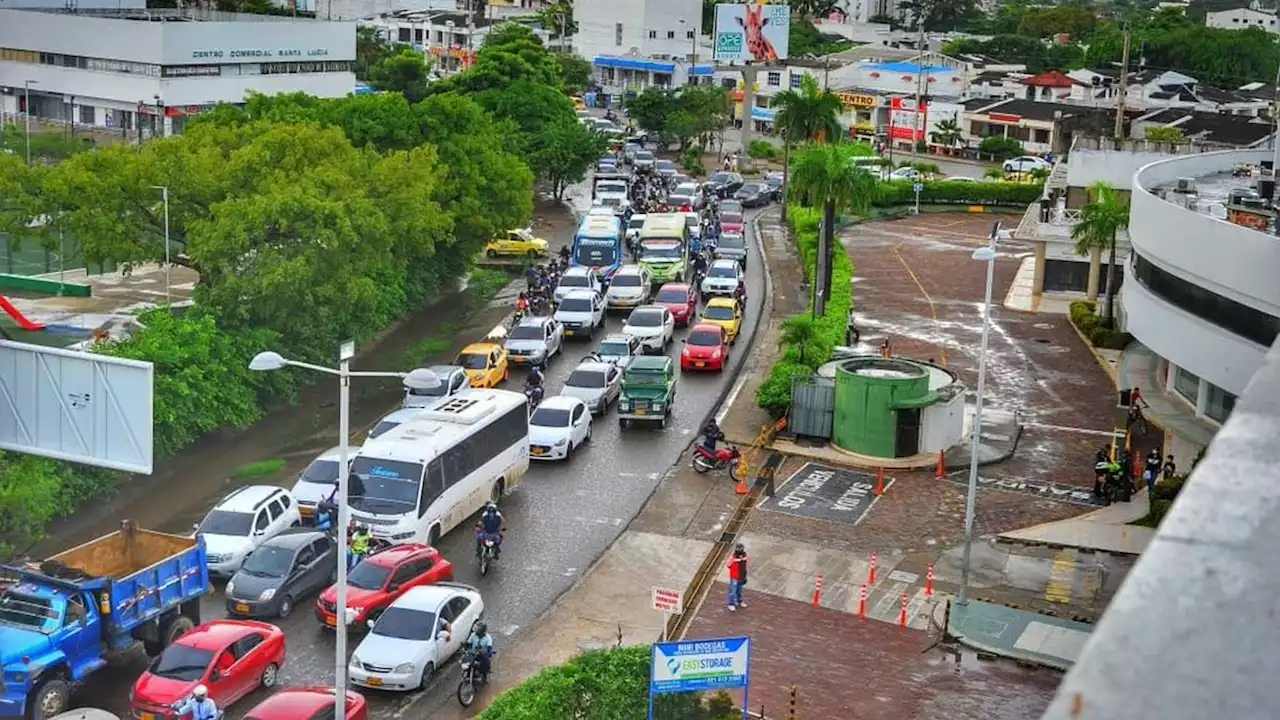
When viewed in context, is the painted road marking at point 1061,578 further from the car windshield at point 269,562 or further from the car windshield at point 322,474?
the car windshield at point 322,474

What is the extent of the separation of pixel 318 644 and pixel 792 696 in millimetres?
7544

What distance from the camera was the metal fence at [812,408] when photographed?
36.4 meters

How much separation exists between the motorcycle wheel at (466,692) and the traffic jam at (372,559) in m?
0.02

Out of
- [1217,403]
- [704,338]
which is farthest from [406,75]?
[1217,403]

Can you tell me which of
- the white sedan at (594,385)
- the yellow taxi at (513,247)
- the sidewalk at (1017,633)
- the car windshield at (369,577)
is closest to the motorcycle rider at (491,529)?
the car windshield at (369,577)

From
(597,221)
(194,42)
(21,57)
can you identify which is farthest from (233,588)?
(21,57)

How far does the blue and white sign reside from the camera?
18641 mm

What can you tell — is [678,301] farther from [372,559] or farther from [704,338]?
[372,559]

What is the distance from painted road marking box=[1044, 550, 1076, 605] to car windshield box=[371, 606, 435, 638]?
10907mm

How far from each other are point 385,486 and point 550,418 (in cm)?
776

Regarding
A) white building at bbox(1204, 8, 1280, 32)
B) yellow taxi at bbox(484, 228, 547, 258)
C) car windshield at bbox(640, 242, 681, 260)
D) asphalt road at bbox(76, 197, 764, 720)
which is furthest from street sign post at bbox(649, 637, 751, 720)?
white building at bbox(1204, 8, 1280, 32)

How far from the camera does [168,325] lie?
35.1 meters

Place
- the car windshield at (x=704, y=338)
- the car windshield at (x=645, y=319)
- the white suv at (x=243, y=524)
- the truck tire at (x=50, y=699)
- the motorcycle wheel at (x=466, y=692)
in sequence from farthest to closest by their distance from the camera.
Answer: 1. the car windshield at (x=645, y=319)
2. the car windshield at (x=704, y=338)
3. the white suv at (x=243, y=524)
4. the motorcycle wheel at (x=466, y=692)
5. the truck tire at (x=50, y=699)

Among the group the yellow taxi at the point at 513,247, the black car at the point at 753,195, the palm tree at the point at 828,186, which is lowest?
the yellow taxi at the point at 513,247
